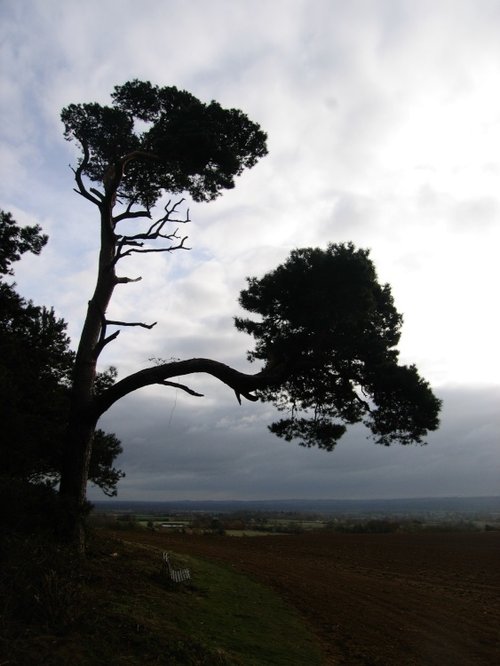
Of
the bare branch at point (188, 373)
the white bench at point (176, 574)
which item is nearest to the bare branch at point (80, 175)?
the bare branch at point (188, 373)

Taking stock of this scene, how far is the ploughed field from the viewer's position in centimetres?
948

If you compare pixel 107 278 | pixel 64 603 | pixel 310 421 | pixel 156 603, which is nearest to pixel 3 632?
pixel 64 603

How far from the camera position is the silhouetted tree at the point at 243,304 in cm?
1131

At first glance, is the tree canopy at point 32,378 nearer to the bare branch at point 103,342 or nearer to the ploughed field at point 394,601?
the bare branch at point 103,342

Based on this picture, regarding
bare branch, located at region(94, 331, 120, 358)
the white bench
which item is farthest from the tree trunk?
the white bench

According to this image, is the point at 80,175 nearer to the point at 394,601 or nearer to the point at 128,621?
the point at 128,621

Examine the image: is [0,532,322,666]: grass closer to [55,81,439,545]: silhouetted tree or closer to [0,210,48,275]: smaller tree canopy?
[55,81,439,545]: silhouetted tree

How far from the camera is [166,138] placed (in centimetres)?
1252

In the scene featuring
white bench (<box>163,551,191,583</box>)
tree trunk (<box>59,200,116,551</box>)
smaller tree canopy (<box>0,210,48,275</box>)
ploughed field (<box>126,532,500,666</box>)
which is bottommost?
ploughed field (<box>126,532,500,666</box>)

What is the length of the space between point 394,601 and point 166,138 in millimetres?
13871

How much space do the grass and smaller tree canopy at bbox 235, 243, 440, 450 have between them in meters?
4.97

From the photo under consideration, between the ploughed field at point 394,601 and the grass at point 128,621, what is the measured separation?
1.10 meters

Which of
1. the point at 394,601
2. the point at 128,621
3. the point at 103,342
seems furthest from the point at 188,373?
the point at 394,601

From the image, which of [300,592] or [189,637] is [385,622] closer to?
[300,592]
